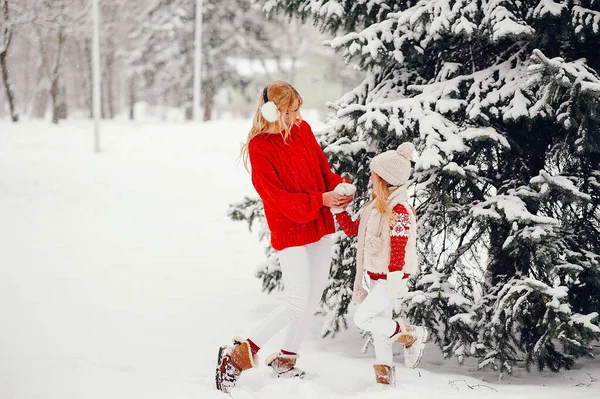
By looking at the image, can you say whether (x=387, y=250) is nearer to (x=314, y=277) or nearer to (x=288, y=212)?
(x=314, y=277)

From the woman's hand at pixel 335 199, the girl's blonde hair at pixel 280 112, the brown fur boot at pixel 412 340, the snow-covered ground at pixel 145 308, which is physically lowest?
the snow-covered ground at pixel 145 308

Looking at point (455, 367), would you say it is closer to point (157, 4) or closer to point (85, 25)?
point (85, 25)

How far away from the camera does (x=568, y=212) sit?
16.5 feet

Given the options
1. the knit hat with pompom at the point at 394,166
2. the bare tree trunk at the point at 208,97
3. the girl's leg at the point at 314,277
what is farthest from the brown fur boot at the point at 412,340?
the bare tree trunk at the point at 208,97

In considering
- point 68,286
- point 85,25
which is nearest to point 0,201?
point 68,286

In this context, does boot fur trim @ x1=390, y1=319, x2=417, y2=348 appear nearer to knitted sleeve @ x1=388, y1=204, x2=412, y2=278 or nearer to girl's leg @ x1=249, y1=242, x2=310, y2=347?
knitted sleeve @ x1=388, y1=204, x2=412, y2=278

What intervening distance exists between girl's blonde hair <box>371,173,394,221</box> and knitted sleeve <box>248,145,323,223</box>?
0.35 metres

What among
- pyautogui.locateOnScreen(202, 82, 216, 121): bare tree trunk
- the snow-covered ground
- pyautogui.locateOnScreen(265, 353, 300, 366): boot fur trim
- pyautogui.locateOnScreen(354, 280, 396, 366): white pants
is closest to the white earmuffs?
pyautogui.locateOnScreen(354, 280, 396, 366): white pants

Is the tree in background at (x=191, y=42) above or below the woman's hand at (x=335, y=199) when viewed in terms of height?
below

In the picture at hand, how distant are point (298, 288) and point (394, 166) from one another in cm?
98

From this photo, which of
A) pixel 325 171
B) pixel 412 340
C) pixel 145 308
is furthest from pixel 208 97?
pixel 412 340

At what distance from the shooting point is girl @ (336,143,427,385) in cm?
402

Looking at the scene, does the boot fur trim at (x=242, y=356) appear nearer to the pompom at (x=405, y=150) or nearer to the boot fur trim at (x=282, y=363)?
the boot fur trim at (x=282, y=363)

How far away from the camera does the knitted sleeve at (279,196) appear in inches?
160
